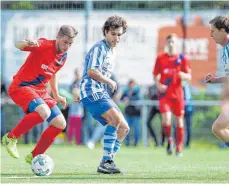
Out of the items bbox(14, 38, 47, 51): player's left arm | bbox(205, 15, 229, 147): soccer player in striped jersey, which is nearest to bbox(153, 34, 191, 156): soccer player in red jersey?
bbox(14, 38, 47, 51): player's left arm

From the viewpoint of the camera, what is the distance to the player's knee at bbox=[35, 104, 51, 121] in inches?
390

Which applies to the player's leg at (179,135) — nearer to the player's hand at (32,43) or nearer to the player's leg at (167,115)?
the player's leg at (167,115)

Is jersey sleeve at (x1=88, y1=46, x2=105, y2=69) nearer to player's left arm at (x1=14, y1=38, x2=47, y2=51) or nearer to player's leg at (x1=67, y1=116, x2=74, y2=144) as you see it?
player's left arm at (x1=14, y1=38, x2=47, y2=51)

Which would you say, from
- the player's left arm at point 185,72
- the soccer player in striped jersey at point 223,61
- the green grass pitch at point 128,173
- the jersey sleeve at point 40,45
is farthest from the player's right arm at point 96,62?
the player's left arm at point 185,72

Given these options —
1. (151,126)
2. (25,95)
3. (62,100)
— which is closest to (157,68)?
(151,126)

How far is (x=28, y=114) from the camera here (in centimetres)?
1011

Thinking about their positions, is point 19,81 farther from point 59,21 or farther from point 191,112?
point 59,21

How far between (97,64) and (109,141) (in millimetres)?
914

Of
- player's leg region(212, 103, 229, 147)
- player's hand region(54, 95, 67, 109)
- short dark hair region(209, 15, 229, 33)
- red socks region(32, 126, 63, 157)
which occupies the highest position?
short dark hair region(209, 15, 229, 33)

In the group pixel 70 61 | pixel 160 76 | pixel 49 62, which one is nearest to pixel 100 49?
pixel 49 62

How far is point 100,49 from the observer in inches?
401

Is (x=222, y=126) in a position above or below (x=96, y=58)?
below

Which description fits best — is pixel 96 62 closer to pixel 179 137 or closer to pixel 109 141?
pixel 109 141

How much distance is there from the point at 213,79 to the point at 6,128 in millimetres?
11610
